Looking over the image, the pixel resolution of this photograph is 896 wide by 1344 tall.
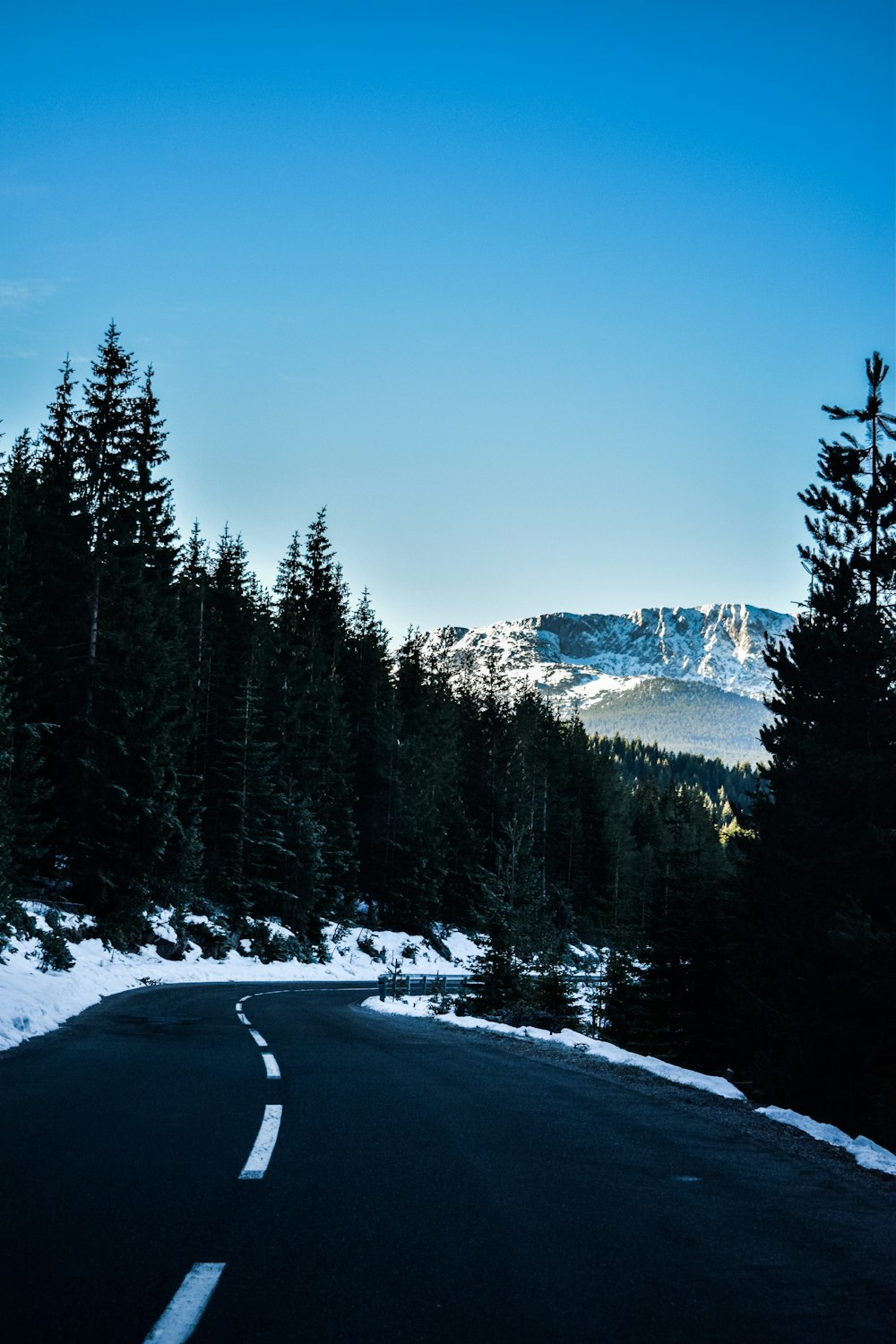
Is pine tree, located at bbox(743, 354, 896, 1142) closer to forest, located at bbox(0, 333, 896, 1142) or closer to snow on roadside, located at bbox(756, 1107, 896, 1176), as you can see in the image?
forest, located at bbox(0, 333, 896, 1142)

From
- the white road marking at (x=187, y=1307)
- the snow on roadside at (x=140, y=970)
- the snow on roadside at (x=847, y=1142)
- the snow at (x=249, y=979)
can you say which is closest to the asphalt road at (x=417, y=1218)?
the white road marking at (x=187, y=1307)

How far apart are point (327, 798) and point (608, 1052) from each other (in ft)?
143

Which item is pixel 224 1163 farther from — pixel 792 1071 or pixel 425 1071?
pixel 792 1071

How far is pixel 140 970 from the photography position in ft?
102

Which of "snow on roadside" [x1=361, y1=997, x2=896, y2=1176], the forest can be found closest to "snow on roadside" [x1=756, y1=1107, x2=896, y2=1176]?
"snow on roadside" [x1=361, y1=997, x2=896, y2=1176]

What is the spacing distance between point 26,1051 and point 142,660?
2469 cm

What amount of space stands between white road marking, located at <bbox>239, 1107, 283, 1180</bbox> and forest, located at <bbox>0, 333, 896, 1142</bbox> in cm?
1276

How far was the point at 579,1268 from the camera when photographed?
14.4ft

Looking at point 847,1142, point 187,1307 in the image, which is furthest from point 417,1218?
point 847,1142

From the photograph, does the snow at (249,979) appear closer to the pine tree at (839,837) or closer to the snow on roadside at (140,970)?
the snow on roadside at (140,970)

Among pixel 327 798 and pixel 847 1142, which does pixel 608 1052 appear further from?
pixel 327 798

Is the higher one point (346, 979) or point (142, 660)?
point (142, 660)

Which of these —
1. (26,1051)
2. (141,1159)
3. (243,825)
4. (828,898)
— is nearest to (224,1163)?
(141,1159)

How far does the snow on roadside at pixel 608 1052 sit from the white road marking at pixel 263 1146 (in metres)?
5.52
